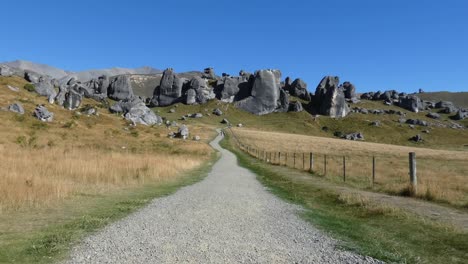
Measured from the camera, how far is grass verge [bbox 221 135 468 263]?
768 centimetres

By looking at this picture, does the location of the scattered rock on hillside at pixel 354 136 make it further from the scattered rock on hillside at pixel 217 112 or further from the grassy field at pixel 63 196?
the grassy field at pixel 63 196

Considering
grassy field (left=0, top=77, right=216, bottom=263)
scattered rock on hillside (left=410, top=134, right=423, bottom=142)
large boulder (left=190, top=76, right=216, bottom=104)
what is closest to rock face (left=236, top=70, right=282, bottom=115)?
large boulder (left=190, top=76, right=216, bottom=104)

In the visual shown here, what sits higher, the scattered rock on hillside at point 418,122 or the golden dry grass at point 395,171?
the scattered rock on hillside at point 418,122

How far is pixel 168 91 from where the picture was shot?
193m

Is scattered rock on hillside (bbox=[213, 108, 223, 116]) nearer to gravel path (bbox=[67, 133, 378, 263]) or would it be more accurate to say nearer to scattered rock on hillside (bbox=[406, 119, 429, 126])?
scattered rock on hillside (bbox=[406, 119, 429, 126])

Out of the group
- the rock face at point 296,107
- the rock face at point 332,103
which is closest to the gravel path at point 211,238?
the rock face at point 296,107

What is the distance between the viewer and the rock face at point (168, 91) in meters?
191

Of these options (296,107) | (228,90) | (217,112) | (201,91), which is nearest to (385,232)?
(217,112)

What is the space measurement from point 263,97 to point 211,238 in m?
176

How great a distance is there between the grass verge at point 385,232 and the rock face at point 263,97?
543ft

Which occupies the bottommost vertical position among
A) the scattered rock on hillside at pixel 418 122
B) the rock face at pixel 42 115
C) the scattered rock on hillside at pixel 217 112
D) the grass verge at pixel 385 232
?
the grass verge at pixel 385 232

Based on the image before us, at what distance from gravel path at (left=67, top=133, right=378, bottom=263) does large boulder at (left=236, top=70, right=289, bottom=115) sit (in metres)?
168

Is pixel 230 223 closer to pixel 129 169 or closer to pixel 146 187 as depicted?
Result: pixel 146 187

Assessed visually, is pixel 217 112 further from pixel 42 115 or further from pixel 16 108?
pixel 16 108
